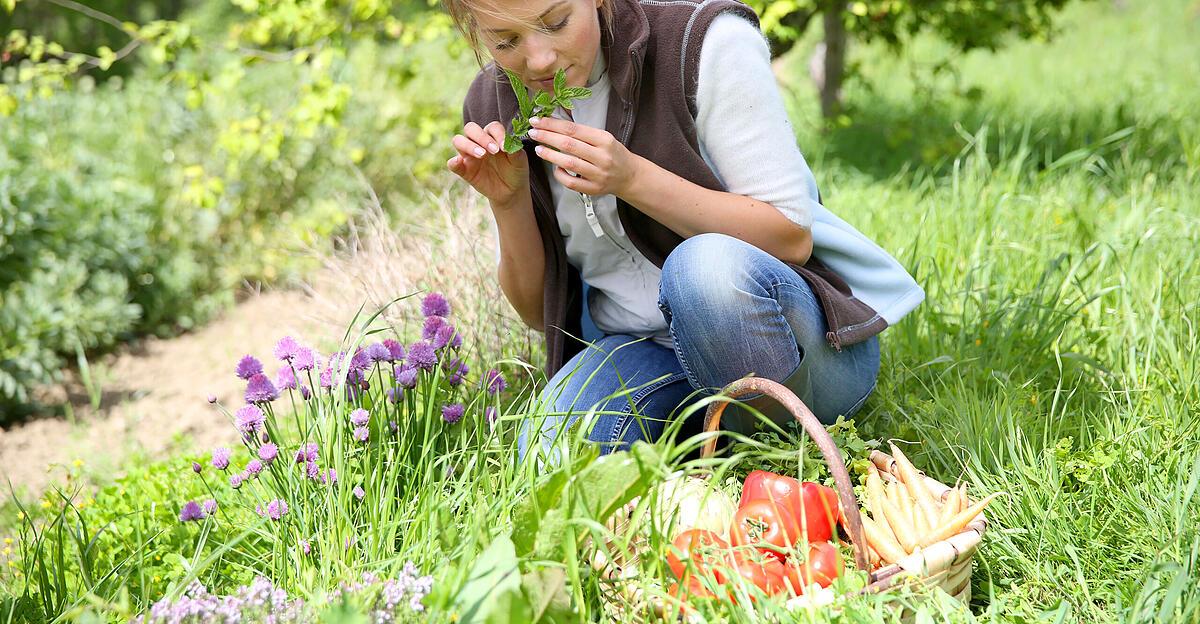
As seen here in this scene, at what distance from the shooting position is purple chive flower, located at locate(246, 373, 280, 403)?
1.70 m

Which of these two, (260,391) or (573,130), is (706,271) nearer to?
(573,130)

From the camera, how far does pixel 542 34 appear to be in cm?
172

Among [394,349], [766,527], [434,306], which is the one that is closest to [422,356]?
[394,349]

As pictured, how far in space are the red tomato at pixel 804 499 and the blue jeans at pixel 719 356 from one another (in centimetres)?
20

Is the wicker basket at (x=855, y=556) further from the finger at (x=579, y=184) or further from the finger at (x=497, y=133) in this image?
the finger at (x=497, y=133)

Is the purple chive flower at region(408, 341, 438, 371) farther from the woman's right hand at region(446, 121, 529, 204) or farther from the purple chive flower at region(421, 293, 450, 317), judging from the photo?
the woman's right hand at region(446, 121, 529, 204)

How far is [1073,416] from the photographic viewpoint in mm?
2162

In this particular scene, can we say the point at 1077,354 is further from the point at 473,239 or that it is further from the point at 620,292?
the point at 473,239

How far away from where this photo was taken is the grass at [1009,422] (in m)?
1.48

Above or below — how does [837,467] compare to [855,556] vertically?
above

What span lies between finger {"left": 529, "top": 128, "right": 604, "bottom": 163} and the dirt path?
147cm

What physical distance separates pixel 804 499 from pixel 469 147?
34.1 inches

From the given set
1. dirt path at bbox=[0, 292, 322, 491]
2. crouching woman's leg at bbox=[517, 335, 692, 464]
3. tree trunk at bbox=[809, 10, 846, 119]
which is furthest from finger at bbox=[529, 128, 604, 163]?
tree trunk at bbox=[809, 10, 846, 119]

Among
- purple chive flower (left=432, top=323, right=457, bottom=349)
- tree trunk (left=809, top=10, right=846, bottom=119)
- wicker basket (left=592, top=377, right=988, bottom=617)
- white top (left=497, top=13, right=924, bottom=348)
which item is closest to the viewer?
wicker basket (left=592, top=377, right=988, bottom=617)
